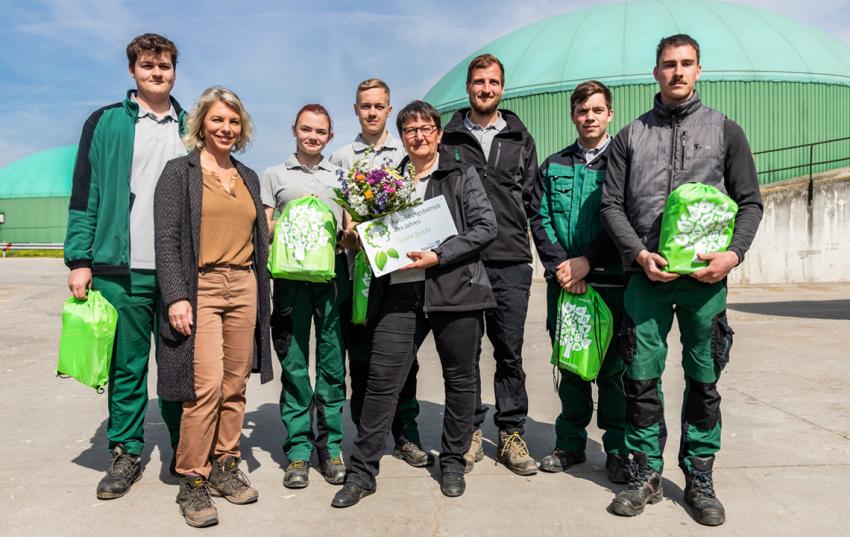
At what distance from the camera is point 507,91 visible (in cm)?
2803

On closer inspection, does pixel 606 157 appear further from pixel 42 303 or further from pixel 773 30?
pixel 773 30

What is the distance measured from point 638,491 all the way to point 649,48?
2664 cm

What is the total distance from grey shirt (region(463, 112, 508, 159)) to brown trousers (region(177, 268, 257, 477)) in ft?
5.52

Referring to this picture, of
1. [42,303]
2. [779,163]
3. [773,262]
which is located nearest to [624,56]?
[779,163]

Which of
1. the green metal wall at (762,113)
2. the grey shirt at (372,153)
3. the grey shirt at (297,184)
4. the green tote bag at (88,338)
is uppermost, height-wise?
the green metal wall at (762,113)

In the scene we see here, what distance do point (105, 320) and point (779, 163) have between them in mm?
27322

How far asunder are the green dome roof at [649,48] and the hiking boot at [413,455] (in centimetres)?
2360

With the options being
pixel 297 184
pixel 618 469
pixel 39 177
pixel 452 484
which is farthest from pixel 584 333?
pixel 39 177

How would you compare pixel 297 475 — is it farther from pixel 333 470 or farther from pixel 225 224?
pixel 225 224

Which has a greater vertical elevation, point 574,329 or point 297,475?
point 574,329

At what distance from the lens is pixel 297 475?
4.13 meters

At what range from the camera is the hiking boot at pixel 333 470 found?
4.19 meters

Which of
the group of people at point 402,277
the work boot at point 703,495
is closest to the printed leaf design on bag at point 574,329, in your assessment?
the group of people at point 402,277

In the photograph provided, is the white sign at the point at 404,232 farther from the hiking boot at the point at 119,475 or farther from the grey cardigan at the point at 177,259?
the hiking boot at the point at 119,475
